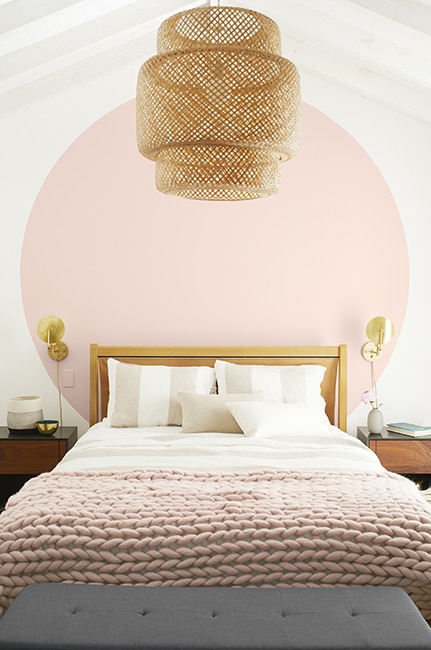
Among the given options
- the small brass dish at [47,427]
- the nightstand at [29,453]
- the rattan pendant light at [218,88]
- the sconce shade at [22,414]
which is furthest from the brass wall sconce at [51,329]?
the rattan pendant light at [218,88]

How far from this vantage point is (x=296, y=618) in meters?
1.85

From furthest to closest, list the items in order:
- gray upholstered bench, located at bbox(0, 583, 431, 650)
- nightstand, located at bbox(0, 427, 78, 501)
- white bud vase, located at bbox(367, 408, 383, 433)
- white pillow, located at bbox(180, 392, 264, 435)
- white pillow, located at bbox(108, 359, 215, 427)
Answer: white bud vase, located at bbox(367, 408, 383, 433), nightstand, located at bbox(0, 427, 78, 501), white pillow, located at bbox(108, 359, 215, 427), white pillow, located at bbox(180, 392, 264, 435), gray upholstered bench, located at bbox(0, 583, 431, 650)

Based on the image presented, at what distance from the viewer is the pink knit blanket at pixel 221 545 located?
7.07 feet

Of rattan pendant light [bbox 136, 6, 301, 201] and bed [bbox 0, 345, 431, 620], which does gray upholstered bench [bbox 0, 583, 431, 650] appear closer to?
bed [bbox 0, 345, 431, 620]

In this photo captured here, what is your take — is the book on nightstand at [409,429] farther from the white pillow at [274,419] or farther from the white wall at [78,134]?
the white pillow at [274,419]

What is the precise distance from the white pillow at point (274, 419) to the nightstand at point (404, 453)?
1.74 ft

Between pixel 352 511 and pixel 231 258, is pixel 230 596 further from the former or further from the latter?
pixel 231 258

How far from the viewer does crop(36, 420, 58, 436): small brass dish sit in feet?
13.2

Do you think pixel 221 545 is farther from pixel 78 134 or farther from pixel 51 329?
pixel 78 134

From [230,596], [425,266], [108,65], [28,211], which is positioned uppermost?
[108,65]

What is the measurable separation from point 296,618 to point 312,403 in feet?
7.12

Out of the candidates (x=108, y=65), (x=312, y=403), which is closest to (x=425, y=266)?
(x=312, y=403)

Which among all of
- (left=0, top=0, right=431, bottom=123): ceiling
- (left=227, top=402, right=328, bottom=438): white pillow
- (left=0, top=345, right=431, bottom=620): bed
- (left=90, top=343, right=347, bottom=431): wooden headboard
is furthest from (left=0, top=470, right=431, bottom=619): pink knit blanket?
(left=0, top=0, right=431, bottom=123): ceiling

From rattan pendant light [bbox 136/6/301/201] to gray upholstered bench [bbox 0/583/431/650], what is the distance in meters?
1.37
